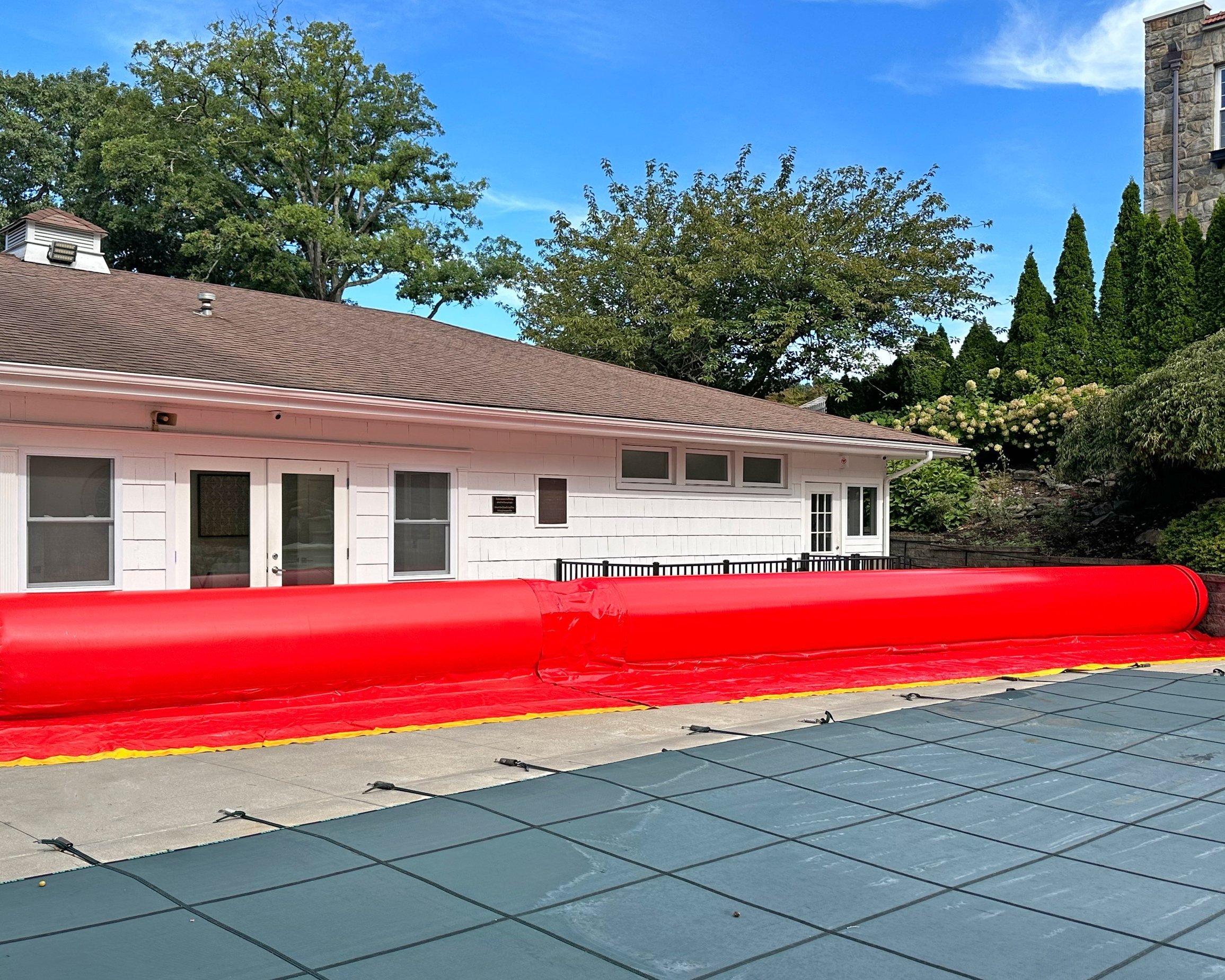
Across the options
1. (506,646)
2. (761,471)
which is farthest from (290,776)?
(761,471)

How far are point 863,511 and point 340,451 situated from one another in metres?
8.16

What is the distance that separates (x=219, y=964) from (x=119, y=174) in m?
29.9

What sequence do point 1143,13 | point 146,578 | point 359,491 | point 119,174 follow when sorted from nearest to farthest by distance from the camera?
point 146,578
point 359,491
point 1143,13
point 119,174

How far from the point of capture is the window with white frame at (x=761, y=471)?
13.8 metres

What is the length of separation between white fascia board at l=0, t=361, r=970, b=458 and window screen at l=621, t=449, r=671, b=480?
1.52 ft

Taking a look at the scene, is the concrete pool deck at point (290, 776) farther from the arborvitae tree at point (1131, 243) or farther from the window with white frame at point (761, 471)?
the arborvitae tree at point (1131, 243)

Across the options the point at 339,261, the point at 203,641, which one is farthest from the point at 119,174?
the point at 203,641

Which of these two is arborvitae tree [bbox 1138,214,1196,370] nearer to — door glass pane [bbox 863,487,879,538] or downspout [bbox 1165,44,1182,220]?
downspout [bbox 1165,44,1182,220]

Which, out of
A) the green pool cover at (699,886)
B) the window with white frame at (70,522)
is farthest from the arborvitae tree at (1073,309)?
the window with white frame at (70,522)

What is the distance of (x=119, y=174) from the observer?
2827 centimetres

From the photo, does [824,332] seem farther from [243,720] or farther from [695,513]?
[243,720]

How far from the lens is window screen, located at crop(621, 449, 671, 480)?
12.6 m

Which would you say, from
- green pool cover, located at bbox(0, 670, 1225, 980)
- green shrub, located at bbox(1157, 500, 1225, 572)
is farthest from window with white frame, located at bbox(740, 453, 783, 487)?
green pool cover, located at bbox(0, 670, 1225, 980)

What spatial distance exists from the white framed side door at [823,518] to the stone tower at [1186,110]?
49.4ft
